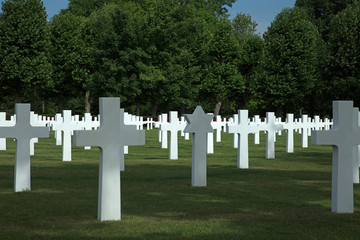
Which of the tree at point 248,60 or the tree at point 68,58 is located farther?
the tree at point 248,60

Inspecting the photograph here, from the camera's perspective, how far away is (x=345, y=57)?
48.7 m

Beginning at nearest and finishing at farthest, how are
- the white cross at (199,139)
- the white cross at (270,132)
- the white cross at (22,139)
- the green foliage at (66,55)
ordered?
the white cross at (22,139), the white cross at (199,139), the white cross at (270,132), the green foliage at (66,55)

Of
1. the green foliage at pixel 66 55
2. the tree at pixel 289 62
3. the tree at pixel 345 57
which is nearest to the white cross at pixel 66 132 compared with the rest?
the tree at pixel 345 57

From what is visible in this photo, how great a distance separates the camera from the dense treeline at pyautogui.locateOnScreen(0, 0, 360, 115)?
48906 mm

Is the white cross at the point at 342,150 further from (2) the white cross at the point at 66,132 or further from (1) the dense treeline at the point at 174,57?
(1) the dense treeline at the point at 174,57

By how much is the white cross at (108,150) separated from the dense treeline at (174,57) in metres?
41.7

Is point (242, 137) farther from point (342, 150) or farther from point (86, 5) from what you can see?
point (86, 5)

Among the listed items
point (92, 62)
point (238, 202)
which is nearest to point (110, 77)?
point (92, 62)

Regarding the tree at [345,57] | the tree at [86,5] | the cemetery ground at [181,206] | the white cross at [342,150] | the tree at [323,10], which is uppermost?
the tree at [86,5]

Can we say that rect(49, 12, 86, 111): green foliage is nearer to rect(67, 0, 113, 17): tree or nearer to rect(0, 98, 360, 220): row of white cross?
rect(67, 0, 113, 17): tree

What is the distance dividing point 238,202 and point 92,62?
159ft

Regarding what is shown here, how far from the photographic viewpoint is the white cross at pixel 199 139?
35.9 feet

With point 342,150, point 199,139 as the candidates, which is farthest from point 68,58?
point 342,150

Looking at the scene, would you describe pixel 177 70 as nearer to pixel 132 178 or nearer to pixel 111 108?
pixel 132 178
